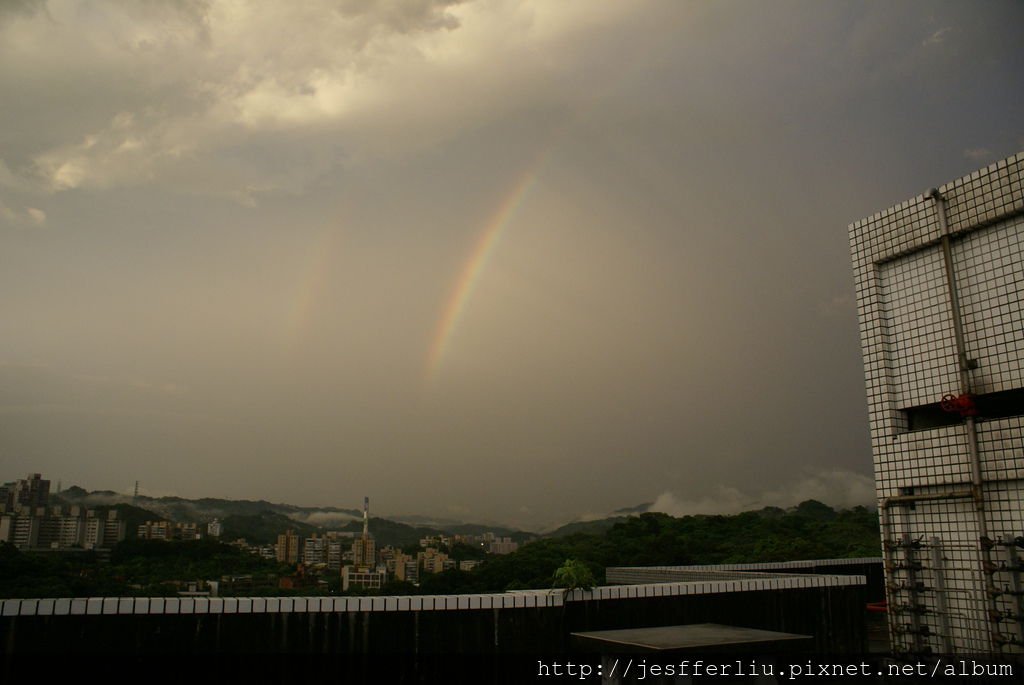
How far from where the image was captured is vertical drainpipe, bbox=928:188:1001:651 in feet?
35.8

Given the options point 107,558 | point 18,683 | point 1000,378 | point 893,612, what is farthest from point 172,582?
point 1000,378

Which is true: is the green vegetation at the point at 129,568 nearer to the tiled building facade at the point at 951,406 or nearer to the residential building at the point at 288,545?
the residential building at the point at 288,545

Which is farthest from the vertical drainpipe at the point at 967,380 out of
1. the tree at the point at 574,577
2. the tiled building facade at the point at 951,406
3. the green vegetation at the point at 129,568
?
the green vegetation at the point at 129,568

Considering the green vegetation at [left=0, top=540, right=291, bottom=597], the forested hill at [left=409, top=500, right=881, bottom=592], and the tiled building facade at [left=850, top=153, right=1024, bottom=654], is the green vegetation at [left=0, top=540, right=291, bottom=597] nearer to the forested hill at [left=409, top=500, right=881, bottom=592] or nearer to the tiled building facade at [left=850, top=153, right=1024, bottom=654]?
the forested hill at [left=409, top=500, right=881, bottom=592]

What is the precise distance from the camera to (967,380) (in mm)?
11695

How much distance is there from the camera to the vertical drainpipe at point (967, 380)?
35.8ft

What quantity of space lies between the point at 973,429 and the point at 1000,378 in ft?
2.89

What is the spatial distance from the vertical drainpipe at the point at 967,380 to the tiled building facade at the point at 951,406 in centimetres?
2

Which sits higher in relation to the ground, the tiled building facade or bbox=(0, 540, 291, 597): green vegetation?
the tiled building facade

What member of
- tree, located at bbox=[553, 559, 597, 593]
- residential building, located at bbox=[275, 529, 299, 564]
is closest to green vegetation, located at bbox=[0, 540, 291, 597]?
residential building, located at bbox=[275, 529, 299, 564]

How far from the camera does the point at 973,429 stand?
1149cm

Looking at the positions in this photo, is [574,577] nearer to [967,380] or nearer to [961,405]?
[961,405]

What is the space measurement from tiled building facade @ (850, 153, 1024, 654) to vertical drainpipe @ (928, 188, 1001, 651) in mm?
18

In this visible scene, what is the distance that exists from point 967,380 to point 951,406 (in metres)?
0.49
